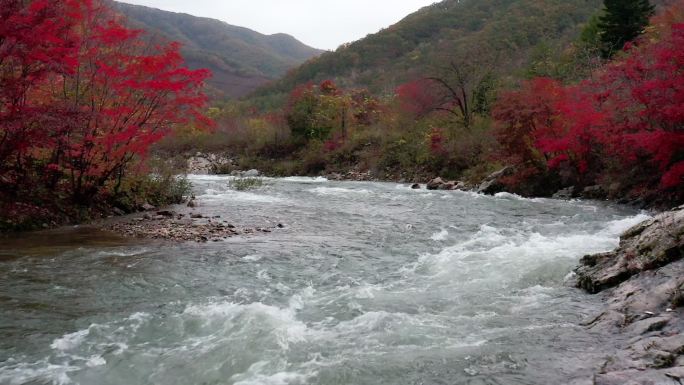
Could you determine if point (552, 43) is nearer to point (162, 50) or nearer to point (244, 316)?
point (162, 50)

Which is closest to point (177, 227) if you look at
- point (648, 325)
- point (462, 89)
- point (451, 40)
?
point (648, 325)

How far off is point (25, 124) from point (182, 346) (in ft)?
32.8

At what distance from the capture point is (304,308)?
8086 millimetres

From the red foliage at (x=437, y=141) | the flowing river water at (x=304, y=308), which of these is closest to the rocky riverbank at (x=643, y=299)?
the flowing river water at (x=304, y=308)

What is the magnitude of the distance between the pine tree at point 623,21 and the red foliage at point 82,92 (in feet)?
113

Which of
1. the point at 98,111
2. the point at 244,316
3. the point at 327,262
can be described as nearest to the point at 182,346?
the point at 244,316

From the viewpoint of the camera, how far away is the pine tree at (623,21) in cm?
3747

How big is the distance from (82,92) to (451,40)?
76.4 meters

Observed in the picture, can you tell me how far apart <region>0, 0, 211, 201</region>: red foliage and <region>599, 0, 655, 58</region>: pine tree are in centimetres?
3430

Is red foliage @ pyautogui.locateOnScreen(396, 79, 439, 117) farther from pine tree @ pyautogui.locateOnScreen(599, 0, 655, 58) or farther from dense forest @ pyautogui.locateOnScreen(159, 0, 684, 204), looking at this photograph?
pine tree @ pyautogui.locateOnScreen(599, 0, 655, 58)

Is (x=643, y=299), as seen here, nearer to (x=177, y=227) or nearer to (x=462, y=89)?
(x=177, y=227)

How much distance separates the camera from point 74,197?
16078 millimetres

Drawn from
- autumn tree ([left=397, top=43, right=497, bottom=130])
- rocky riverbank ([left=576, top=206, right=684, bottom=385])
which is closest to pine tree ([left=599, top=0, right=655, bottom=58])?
autumn tree ([left=397, top=43, right=497, bottom=130])

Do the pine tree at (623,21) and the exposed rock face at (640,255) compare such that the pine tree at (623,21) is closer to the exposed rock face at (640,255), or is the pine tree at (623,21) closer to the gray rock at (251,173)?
the gray rock at (251,173)
